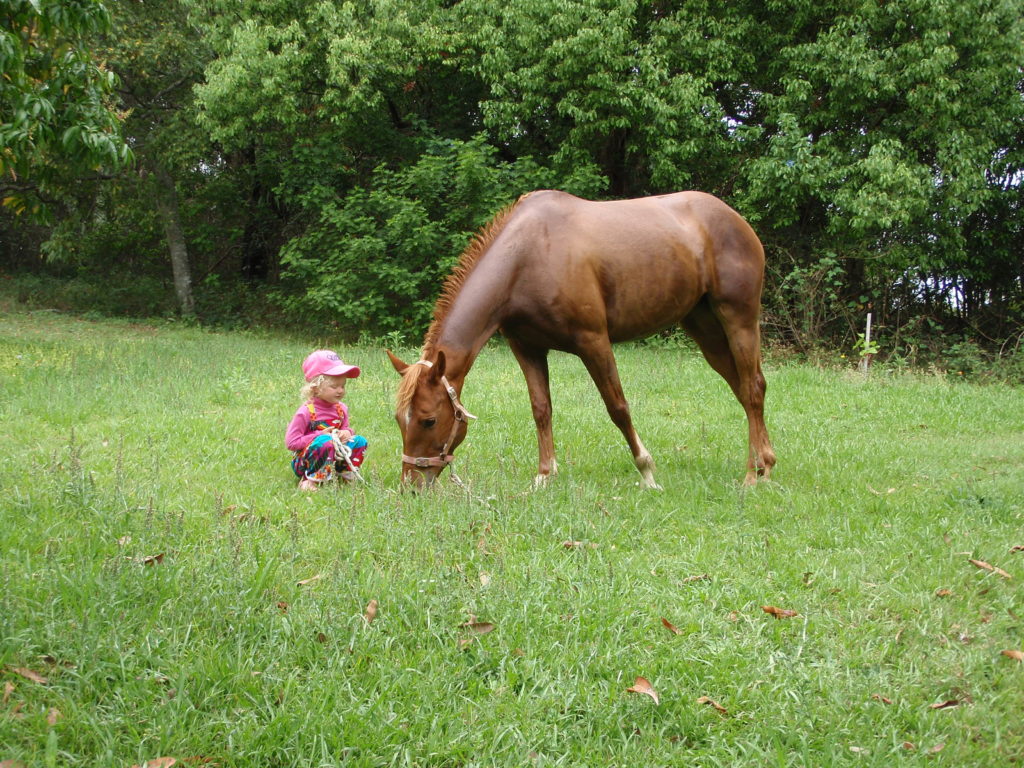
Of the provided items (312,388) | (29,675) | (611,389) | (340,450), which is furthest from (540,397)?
(29,675)

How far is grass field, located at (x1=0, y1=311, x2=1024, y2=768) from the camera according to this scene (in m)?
2.55

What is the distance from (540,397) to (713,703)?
129 inches

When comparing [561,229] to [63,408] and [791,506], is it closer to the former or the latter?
[791,506]

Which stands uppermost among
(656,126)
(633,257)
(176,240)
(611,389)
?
(656,126)

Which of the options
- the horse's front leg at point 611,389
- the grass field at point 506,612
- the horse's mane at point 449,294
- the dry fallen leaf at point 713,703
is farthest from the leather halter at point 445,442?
the dry fallen leaf at point 713,703

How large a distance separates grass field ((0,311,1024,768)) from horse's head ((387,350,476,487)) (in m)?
0.26

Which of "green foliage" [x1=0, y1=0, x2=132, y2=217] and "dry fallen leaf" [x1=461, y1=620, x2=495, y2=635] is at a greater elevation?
"green foliage" [x1=0, y1=0, x2=132, y2=217]

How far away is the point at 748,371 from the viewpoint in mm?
6145

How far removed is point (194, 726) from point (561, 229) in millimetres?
4110

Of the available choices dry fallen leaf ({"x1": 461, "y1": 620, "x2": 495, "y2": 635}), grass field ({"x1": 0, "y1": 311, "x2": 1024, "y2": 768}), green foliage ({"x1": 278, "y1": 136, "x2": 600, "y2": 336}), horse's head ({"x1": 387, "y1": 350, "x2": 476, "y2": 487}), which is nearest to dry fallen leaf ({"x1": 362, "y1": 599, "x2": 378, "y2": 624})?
grass field ({"x1": 0, "y1": 311, "x2": 1024, "y2": 768})

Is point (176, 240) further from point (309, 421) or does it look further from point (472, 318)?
point (472, 318)

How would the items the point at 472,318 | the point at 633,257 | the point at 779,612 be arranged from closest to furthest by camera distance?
1. the point at 779,612
2. the point at 472,318
3. the point at 633,257

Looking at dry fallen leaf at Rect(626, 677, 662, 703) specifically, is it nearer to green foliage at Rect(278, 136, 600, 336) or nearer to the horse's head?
the horse's head

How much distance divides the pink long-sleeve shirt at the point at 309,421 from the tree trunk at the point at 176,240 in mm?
17121
